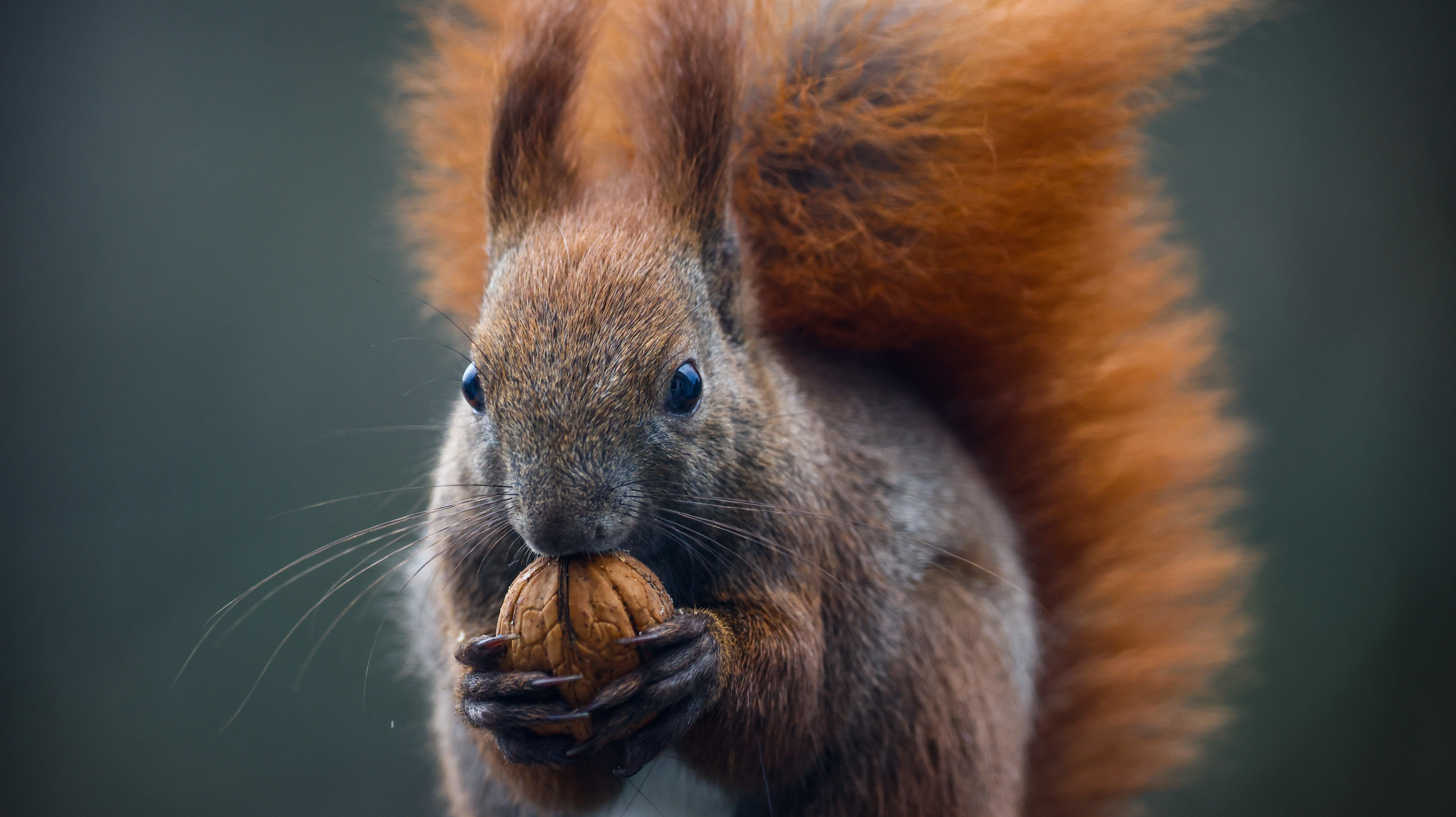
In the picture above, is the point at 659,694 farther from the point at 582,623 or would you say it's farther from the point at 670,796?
the point at 670,796

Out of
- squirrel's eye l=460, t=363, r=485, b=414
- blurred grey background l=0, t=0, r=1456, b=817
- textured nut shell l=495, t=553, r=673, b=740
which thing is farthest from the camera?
blurred grey background l=0, t=0, r=1456, b=817

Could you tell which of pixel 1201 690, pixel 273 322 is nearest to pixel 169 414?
pixel 273 322

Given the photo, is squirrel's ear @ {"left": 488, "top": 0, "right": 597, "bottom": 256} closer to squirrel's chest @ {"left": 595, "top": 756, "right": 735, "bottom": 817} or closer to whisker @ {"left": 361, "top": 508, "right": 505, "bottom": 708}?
whisker @ {"left": 361, "top": 508, "right": 505, "bottom": 708}

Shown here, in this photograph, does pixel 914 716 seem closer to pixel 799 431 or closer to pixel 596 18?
pixel 799 431

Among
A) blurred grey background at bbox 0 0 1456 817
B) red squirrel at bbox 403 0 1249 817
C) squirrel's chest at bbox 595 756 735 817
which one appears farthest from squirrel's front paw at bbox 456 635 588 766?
blurred grey background at bbox 0 0 1456 817

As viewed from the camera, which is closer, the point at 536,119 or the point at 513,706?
the point at 513,706

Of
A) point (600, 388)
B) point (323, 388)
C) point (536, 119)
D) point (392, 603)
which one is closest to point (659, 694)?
point (600, 388)

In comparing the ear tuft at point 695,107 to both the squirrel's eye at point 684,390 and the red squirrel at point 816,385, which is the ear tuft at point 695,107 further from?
the squirrel's eye at point 684,390
